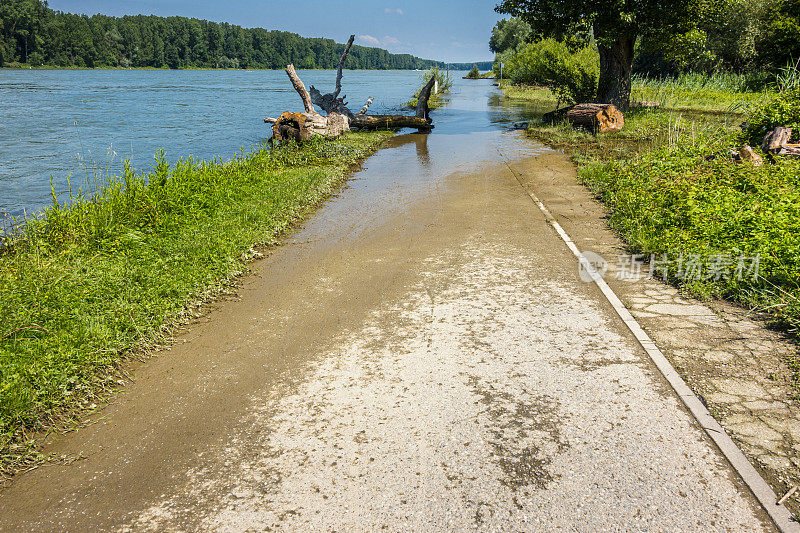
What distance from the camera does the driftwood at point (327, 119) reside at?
54.9ft

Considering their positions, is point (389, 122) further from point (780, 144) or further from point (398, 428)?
point (398, 428)

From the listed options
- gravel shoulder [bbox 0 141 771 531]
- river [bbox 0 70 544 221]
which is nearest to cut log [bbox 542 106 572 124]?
river [bbox 0 70 544 221]

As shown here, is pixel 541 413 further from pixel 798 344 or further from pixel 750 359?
pixel 798 344

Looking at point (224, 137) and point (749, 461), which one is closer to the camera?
point (749, 461)

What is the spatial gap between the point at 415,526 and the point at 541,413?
4.49 ft

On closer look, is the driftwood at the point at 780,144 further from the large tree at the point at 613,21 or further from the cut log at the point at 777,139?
the large tree at the point at 613,21

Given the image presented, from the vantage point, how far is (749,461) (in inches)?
128

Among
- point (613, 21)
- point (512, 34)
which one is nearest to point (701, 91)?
point (613, 21)

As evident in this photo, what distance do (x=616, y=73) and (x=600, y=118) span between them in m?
3.69

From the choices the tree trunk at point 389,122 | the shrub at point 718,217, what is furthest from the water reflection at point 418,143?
the shrub at point 718,217

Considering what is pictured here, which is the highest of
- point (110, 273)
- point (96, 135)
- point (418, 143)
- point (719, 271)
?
point (418, 143)

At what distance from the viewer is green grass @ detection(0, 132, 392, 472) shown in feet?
12.8

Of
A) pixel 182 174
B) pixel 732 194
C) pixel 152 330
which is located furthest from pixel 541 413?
pixel 182 174

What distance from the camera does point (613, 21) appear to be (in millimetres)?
17828
